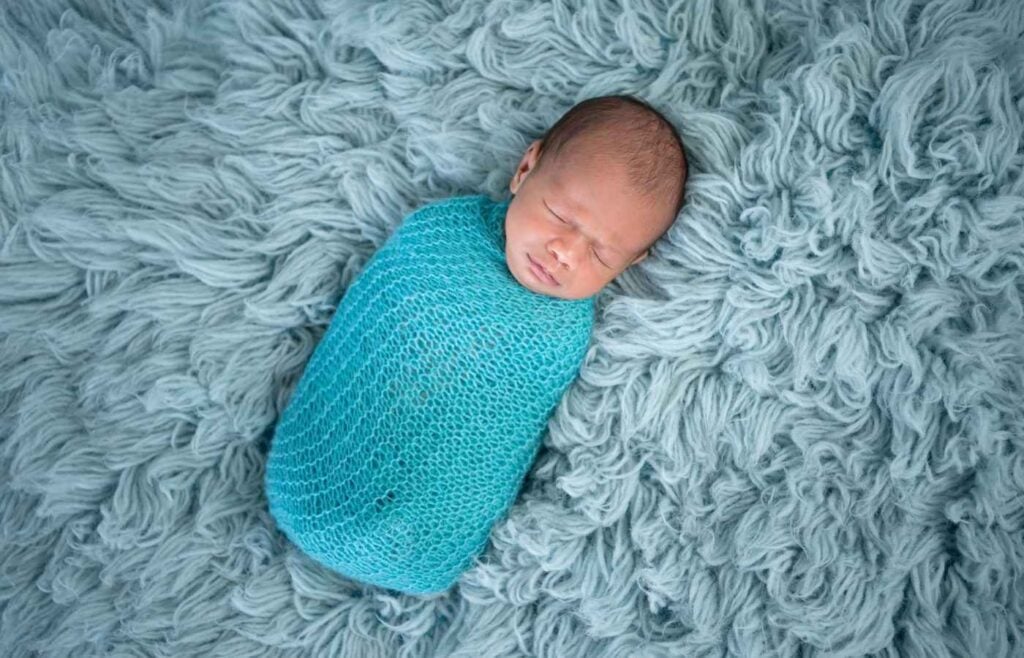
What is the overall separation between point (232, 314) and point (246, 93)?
0.27 metres

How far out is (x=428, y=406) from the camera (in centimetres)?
107

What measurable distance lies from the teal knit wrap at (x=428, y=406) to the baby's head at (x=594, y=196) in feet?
0.18

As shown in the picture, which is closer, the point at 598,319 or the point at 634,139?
the point at 634,139

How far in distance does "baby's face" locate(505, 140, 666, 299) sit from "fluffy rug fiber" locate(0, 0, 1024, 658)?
0.24ft

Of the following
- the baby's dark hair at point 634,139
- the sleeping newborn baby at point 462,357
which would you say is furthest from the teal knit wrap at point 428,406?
the baby's dark hair at point 634,139

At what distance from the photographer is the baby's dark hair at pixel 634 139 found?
1.03 meters

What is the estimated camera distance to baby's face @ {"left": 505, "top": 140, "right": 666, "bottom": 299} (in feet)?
3.36

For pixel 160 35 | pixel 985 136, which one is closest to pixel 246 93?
pixel 160 35

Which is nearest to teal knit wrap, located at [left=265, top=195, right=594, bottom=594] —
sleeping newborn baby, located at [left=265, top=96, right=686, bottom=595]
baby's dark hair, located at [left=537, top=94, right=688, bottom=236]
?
sleeping newborn baby, located at [left=265, top=96, right=686, bottom=595]

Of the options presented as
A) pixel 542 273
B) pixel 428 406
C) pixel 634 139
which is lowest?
pixel 428 406

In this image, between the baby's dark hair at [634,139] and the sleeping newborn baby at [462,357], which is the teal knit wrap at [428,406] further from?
the baby's dark hair at [634,139]

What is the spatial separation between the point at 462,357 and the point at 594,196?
222 millimetres

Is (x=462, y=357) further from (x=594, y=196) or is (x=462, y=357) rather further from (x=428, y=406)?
(x=594, y=196)

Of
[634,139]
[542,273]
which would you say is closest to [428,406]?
[542,273]
